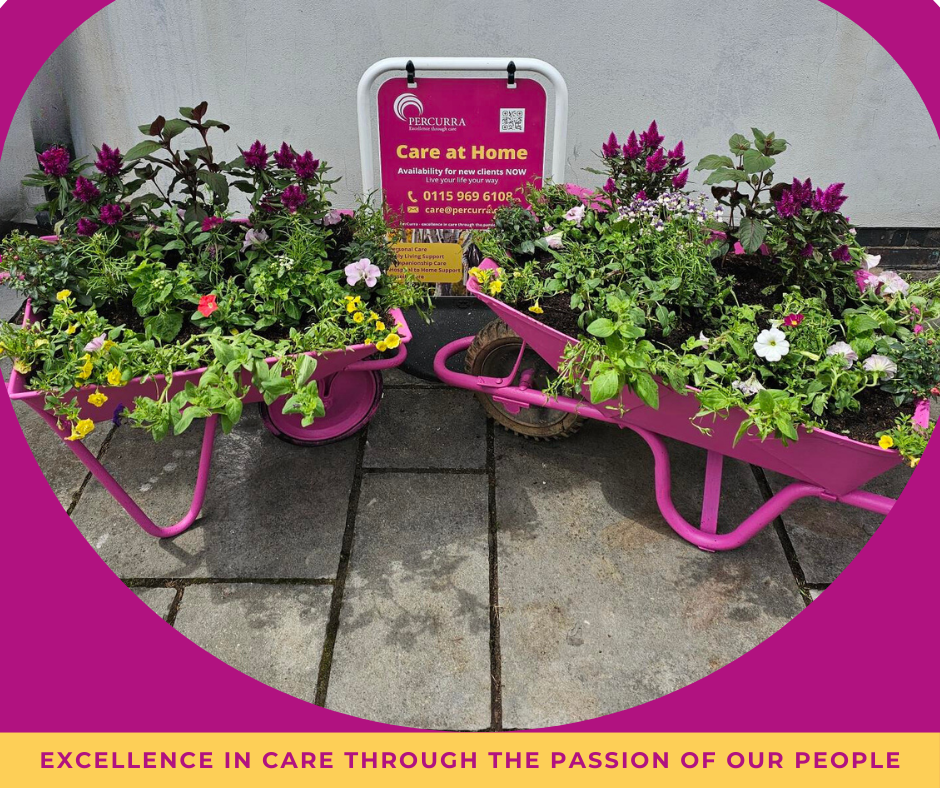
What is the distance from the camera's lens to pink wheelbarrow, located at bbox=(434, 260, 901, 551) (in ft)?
6.88

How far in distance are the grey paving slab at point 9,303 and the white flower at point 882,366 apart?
372cm

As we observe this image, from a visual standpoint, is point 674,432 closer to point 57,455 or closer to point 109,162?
point 109,162

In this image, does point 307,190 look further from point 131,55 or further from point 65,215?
point 131,55

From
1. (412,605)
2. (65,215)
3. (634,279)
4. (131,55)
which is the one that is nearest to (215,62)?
(131,55)

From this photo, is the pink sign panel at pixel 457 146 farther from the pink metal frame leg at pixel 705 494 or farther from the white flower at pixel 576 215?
the pink metal frame leg at pixel 705 494

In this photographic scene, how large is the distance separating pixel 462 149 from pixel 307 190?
2.25ft

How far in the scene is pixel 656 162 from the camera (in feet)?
8.32

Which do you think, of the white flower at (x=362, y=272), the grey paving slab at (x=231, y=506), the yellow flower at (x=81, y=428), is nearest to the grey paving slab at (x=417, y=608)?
the grey paving slab at (x=231, y=506)

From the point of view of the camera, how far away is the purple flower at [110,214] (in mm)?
2414

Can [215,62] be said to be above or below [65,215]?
above

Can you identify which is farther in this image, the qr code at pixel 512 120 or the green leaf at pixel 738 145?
the qr code at pixel 512 120

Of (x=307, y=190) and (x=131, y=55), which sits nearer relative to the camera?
(x=307, y=190)

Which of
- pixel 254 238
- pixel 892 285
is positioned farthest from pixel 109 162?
pixel 892 285

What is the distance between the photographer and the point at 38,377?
6.84 ft
